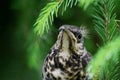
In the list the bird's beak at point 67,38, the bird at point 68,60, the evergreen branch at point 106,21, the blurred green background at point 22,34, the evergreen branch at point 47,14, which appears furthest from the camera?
the blurred green background at point 22,34

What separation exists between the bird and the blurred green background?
729 mm

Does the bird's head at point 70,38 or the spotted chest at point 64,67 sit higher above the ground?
the bird's head at point 70,38

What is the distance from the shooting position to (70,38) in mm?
1905

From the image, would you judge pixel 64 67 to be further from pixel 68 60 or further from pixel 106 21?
pixel 106 21

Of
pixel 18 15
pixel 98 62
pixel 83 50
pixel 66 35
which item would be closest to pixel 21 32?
pixel 18 15

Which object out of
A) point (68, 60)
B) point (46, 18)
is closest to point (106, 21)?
point (46, 18)

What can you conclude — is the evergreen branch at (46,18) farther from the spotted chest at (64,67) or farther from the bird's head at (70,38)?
the spotted chest at (64,67)

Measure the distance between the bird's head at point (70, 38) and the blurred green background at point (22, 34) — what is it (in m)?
0.76

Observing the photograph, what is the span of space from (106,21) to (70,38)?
1.43 feet

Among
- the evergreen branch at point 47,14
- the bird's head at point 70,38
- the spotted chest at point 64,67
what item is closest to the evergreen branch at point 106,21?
the evergreen branch at point 47,14

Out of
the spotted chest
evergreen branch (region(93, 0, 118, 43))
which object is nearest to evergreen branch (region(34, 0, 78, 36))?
evergreen branch (region(93, 0, 118, 43))

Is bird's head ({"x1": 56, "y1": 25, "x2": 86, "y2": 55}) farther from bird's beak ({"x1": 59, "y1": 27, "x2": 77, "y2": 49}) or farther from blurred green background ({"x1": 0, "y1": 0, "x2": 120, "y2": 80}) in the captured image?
blurred green background ({"x1": 0, "y1": 0, "x2": 120, "y2": 80})

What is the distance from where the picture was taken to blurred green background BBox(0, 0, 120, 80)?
283 centimetres

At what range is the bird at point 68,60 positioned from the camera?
1948 mm
